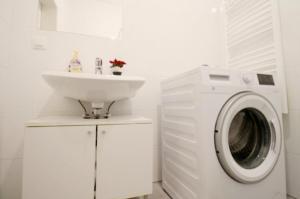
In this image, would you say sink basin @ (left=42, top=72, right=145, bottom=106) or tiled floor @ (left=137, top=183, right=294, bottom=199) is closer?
sink basin @ (left=42, top=72, right=145, bottom=106)

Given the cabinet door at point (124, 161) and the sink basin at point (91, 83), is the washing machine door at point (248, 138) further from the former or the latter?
the sink basin at point (91, 83)

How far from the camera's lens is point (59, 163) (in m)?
0.74

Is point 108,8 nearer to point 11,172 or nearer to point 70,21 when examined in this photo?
point 70,21

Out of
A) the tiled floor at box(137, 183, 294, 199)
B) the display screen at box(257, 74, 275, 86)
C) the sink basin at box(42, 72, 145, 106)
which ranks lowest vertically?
the tiled floor at box(137, 183, 294, 199)

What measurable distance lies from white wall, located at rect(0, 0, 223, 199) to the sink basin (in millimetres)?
336

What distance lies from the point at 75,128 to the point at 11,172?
0.66m

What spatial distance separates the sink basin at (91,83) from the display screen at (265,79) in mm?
723

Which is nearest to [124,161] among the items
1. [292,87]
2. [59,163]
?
[59,163]

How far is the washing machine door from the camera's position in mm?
786

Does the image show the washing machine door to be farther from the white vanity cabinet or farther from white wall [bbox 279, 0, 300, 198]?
the white vanity cabinet

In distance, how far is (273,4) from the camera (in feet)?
3.84

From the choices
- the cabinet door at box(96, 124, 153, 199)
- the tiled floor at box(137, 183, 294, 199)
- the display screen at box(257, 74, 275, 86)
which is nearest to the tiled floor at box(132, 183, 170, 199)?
the tiled floor at box(137, 183, 294, 199)

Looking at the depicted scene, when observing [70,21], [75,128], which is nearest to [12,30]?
[70,21]

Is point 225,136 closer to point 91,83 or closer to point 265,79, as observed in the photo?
point 265,79
